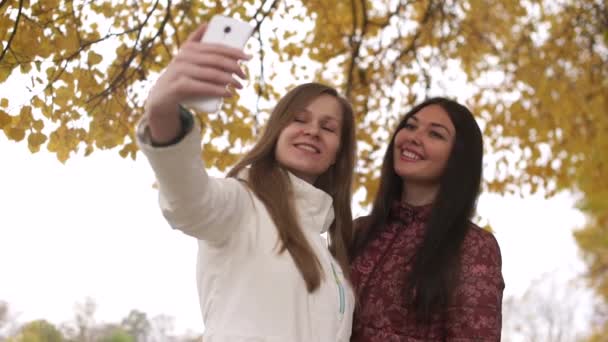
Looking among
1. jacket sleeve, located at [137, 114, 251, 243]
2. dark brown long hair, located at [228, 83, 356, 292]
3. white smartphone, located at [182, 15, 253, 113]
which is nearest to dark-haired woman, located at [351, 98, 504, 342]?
dark brown long hair, located at [228, 83, 356, 292]

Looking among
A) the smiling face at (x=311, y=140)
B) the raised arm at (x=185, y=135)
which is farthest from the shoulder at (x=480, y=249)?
the raised arm at (x=185, y=135)

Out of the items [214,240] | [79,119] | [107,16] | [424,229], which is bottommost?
[214,240]

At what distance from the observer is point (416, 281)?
2443 millimetres

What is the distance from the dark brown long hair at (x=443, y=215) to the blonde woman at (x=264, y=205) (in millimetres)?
266

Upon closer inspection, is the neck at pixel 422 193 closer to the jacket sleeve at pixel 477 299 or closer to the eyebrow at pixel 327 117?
the jacket sleeve at pixel 477 299

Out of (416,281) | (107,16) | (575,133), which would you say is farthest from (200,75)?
(575,133)

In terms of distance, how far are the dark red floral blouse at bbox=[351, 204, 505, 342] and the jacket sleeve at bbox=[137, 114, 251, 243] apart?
0.78 m

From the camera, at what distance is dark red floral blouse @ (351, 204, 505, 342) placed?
2342 mm

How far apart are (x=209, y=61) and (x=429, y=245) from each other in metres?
1.36

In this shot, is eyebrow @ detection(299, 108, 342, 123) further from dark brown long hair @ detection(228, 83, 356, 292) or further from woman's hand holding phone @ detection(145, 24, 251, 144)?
woman's hand holding phone @ detection(145, 24, 251, 144)

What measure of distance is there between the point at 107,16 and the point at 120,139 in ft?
2.46

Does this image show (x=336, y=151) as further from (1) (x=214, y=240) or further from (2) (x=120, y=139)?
(2) (x=120, y=139)

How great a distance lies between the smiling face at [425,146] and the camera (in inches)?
106

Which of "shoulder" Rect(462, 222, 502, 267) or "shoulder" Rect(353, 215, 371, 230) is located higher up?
"shoulder" Rect(353, 215, 371, 230)
